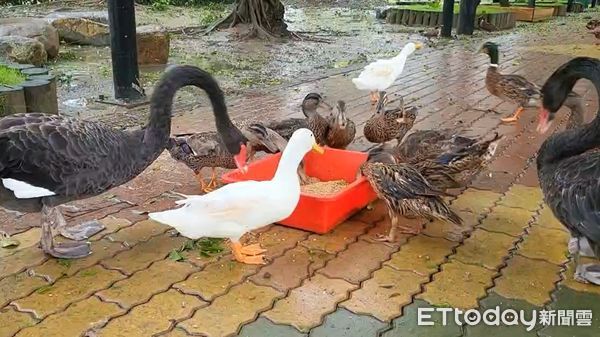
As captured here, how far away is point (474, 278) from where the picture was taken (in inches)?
131

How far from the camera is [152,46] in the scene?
1001cm

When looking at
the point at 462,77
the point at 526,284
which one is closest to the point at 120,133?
the point at 526,284

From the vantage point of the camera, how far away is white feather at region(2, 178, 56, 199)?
3141 millimetres

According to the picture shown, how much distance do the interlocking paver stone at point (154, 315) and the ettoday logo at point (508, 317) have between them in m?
1.13

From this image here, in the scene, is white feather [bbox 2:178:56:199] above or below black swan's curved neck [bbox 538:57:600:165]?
below

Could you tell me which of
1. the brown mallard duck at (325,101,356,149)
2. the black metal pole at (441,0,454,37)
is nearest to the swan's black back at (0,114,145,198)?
the brown mallard duck at (325,101,356,149)

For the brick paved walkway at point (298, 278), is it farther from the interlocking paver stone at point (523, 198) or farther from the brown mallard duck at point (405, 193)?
the brown mallard duck at point (405, 193)

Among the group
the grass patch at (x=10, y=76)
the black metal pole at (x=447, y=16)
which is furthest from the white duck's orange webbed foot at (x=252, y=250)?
the black metal pole at (x=447, y=16)

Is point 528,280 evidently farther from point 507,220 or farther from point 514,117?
point 514,117

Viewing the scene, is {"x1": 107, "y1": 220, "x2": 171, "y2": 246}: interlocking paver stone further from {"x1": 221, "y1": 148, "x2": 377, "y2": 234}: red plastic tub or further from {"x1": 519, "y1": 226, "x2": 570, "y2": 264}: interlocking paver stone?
{"x1": 519, "y1": 226, "x2": 570, "y2": 264}: interlocking paver stone

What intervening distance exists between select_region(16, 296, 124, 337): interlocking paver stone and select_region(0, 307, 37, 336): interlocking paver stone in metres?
0.04

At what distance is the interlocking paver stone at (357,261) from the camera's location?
3.33 metres

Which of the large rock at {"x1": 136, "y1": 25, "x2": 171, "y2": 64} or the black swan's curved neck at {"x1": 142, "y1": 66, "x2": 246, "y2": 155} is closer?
the black swan's curved neck at {"x1": 142, "y1": 66, "x2": 246, "y2": 155}

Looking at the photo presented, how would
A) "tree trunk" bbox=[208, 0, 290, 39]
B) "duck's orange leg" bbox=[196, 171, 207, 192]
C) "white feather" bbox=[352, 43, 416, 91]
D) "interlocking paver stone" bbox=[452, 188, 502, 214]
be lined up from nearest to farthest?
"interlocking paver stone" bbox=[452, 188, 502, 214]
"duck's orange leg" bbox=[196, 171, 207, 192]
"white feather" bbox=[352, 43, 416, 91]
"tree trunk" bbox=[208, 0, 290, 39]
